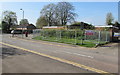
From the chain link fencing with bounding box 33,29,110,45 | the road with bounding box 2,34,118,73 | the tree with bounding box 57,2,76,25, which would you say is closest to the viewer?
the road with bounding box 2,34,118,73

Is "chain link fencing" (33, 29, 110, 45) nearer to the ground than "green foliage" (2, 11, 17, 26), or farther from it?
nearer to the ground

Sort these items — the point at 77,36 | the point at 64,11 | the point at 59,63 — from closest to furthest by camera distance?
the point at 59,63
the point at 77,36
the point at 64,11

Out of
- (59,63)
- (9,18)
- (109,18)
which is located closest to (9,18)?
(9,18)

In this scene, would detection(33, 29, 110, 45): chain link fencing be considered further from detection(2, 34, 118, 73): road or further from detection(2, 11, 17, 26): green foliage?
detection(2, 11, 17, 26): green foliage

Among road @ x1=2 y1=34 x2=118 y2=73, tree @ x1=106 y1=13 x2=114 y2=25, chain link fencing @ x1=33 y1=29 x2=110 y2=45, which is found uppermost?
tree @ x1=106 y1=13 x2=114 y2=25

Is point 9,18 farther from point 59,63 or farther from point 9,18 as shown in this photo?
point 59,63

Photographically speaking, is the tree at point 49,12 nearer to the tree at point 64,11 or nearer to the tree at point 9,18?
the tree at point 64,11

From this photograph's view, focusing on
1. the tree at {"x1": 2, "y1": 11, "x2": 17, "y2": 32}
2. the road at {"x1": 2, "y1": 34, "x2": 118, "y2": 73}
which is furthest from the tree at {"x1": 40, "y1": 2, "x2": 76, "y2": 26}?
the road at {"x1": 2, "y1": 34, "x2": 118, "y2": 73}

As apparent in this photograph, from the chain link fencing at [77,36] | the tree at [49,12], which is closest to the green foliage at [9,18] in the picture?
the tree at [49,12]

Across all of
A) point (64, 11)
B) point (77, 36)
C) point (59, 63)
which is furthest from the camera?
point (64, 11)

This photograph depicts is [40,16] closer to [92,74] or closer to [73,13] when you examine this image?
[73,13]

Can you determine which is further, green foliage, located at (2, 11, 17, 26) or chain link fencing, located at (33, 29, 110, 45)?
green foliage, located at (2, 11, 17, 26)

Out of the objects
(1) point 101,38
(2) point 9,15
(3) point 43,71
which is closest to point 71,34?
(1) point 101,38

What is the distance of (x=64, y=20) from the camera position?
Answer: 6206 centimetres
